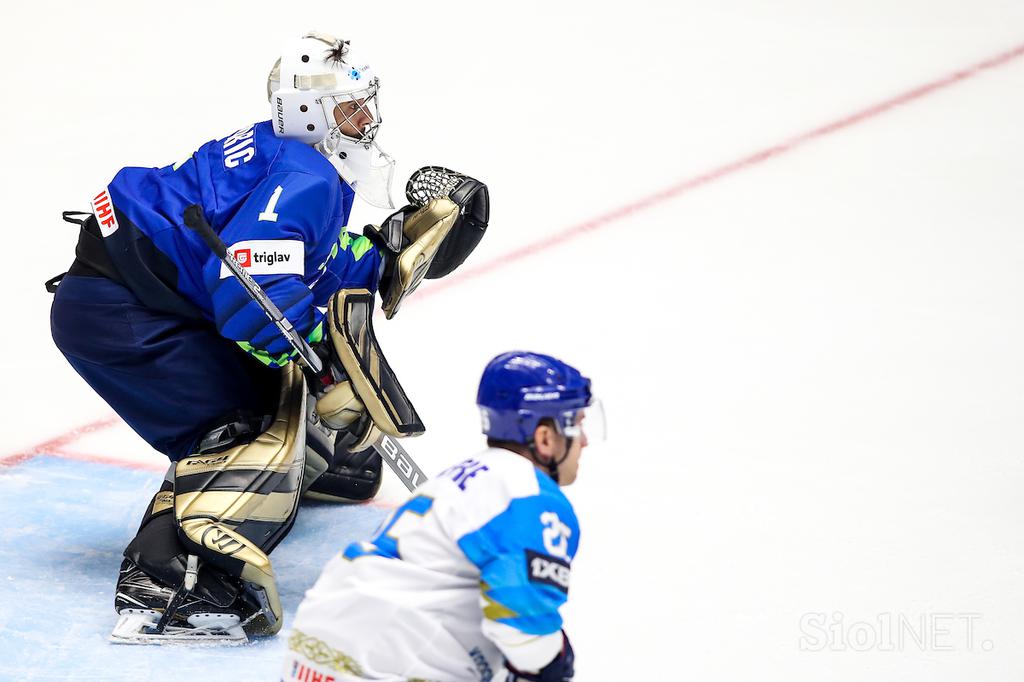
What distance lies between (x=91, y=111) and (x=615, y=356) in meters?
3.10

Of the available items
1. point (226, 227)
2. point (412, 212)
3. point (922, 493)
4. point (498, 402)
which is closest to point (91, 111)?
point (412, 212)

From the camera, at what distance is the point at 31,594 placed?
347 centimetres

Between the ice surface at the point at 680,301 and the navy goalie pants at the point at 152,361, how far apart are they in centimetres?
45

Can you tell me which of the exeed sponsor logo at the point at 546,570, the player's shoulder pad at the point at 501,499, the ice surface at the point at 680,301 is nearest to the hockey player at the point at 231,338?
the ice surface at the point at 680,301

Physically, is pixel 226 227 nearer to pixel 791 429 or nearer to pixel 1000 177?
pixel 791 429

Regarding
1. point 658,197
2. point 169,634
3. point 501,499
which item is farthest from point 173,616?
point 658,197

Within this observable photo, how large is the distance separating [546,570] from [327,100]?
1.76 m

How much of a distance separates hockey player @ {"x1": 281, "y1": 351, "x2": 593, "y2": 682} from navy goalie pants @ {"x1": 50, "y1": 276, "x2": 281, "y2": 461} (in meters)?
1.23

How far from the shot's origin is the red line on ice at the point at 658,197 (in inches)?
171

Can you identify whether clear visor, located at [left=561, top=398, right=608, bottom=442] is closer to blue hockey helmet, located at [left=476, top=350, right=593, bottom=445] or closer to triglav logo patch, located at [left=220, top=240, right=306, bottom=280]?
blue hockey helmet, located at [left=476, top=350, right=593, bottom=445]

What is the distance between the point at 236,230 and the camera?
130 inches

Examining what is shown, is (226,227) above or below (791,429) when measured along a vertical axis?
above

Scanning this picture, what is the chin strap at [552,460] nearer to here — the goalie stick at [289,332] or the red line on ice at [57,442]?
the goalie stick at [289,332]

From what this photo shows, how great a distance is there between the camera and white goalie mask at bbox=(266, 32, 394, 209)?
11.6 ft
